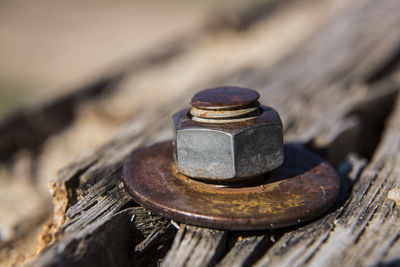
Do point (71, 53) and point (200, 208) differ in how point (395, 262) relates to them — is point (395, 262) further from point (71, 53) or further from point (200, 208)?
point (71, 53)

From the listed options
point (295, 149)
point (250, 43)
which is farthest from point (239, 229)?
point (250, 43)

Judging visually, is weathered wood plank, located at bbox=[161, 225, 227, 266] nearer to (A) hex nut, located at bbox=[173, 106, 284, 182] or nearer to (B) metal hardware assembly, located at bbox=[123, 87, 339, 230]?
(B) metal hardware assembly, located at bbox=[123, 87, 339, 230]

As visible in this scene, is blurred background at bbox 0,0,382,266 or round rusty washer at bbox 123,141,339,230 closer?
round rusty washer at bbox 123,141,339,230

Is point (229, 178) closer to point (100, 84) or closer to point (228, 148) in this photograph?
point (228, 148)

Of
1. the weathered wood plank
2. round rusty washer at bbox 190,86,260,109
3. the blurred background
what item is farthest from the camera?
the blurred background

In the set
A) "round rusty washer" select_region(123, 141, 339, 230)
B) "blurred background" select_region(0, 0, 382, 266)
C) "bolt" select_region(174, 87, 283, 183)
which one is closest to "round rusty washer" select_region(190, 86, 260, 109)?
"bolt" select_region(174, 87, 283, 183)

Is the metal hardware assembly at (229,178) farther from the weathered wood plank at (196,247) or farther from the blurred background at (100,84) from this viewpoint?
the blurred background at (100,84)
